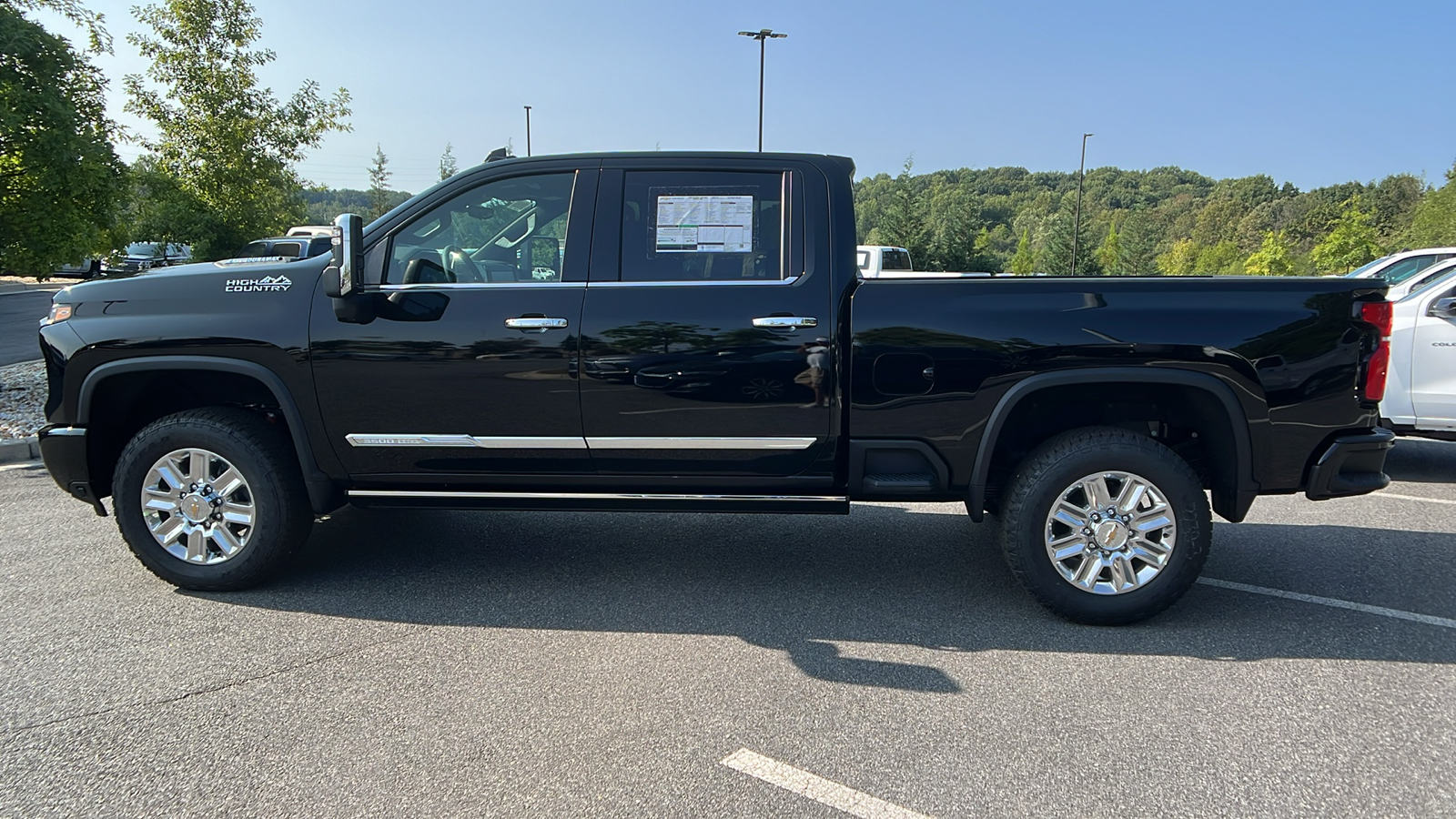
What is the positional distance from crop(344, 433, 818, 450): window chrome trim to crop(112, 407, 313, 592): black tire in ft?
1.38

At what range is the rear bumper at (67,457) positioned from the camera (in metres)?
4.40

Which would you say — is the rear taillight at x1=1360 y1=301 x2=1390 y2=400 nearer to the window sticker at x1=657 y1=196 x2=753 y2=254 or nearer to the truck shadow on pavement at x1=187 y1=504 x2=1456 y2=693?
the truck shadow on pavement at x1=187 y1=504 x2=1456 y2=693

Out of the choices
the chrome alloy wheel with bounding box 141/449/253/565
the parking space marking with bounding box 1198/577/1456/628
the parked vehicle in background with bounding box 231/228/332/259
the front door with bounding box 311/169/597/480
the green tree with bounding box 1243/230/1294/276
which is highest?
the green tree with bounding box 1243/230/1294/276

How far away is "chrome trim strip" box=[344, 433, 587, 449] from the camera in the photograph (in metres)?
4.20

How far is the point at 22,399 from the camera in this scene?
375 inches

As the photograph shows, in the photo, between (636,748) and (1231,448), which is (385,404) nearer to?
(636,748)

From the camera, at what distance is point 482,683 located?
3463 millimetres

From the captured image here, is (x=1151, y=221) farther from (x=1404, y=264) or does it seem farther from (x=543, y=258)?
(x=543, y=258)

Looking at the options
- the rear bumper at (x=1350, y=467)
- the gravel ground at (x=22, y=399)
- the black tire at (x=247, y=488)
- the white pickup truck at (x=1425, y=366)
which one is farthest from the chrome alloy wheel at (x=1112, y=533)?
the gravel ground at (x=22, y=399)

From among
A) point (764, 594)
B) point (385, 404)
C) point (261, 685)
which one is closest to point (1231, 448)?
point (764, 594)

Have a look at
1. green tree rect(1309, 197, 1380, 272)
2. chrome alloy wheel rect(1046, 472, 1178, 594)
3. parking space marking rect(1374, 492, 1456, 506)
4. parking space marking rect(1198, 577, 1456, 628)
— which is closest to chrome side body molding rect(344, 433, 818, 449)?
chrome alloy wheel rect(1046, 472, 1178, 594)

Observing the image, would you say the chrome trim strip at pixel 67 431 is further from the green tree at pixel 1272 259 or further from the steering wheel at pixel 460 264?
the green tree at pixel 1272 259

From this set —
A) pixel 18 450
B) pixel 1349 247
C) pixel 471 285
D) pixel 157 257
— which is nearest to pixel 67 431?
pixel 471 285

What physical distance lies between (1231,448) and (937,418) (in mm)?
1281
